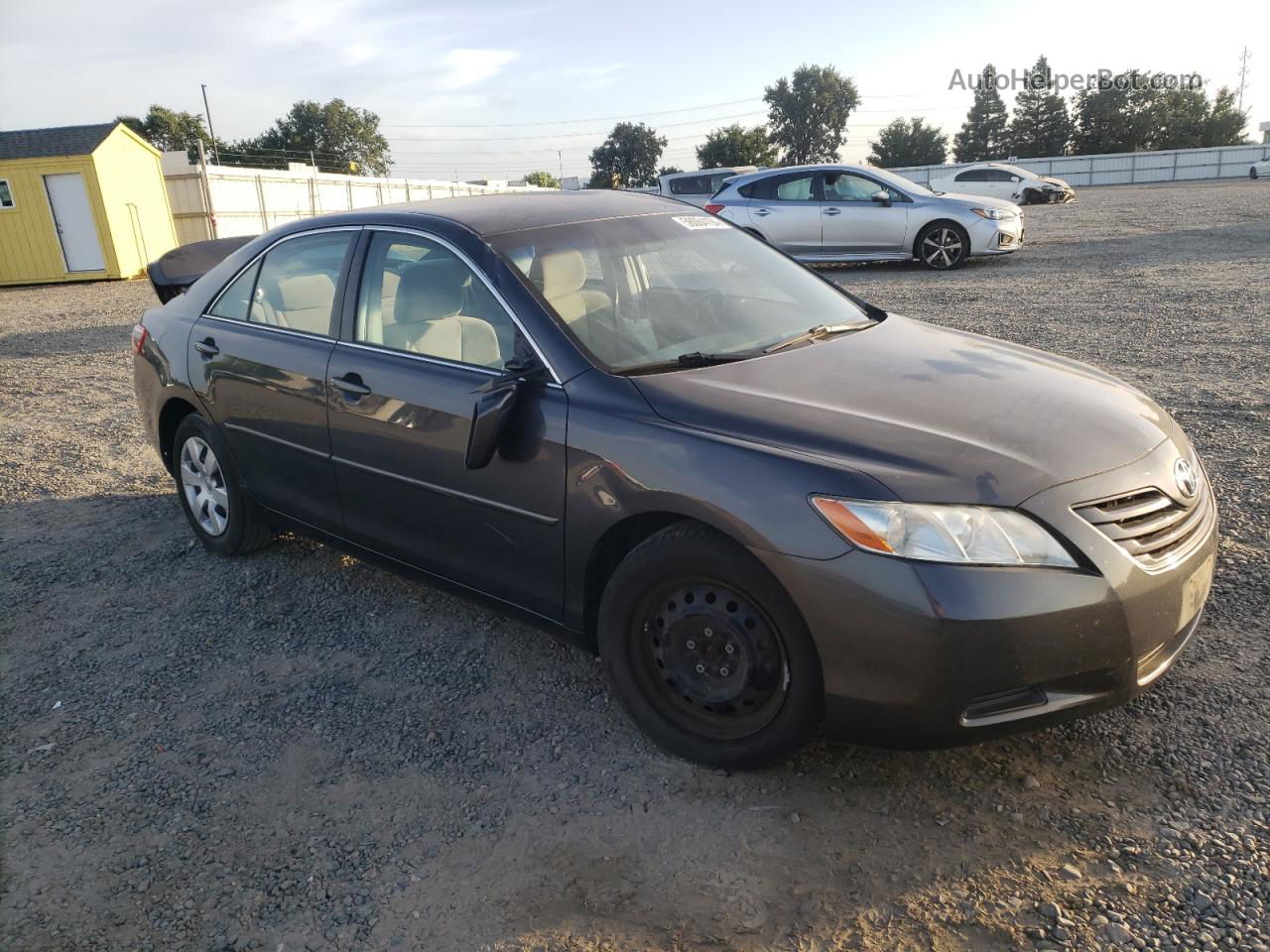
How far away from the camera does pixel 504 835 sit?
2607 millimetres

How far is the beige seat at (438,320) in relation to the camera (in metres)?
3.27

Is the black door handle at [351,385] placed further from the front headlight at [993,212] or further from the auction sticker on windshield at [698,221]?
the front headlight at [993,212]

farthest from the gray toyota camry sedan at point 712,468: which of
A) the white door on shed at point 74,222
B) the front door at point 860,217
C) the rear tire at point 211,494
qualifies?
the white door on shed at point 74,222

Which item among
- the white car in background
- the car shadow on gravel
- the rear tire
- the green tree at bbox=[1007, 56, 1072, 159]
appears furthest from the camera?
the green tree at bbox=[1007, 56, 1072, 159]

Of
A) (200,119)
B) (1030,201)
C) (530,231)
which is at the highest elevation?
(200,119)

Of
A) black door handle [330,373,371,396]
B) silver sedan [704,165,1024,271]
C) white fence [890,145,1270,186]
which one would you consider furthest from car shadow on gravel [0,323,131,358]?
white fence [890,145,1270,186]

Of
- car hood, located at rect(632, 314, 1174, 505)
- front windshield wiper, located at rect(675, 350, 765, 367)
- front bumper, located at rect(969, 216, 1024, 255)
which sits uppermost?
front windshield wiper, located at rect(675, 350, 765, 367)

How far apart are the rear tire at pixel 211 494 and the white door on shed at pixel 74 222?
2032 cm

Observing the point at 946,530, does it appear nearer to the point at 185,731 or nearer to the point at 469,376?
the point at 469,376

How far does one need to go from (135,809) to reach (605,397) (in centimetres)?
187

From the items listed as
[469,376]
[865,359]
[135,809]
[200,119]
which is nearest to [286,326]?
[469,376]

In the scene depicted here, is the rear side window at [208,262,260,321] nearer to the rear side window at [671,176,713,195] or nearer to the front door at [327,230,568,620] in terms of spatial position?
the front door at [327,230,568,620]

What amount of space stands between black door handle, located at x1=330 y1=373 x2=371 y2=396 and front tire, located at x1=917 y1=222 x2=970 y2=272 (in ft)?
39.7

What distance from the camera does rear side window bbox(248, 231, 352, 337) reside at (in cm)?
383
